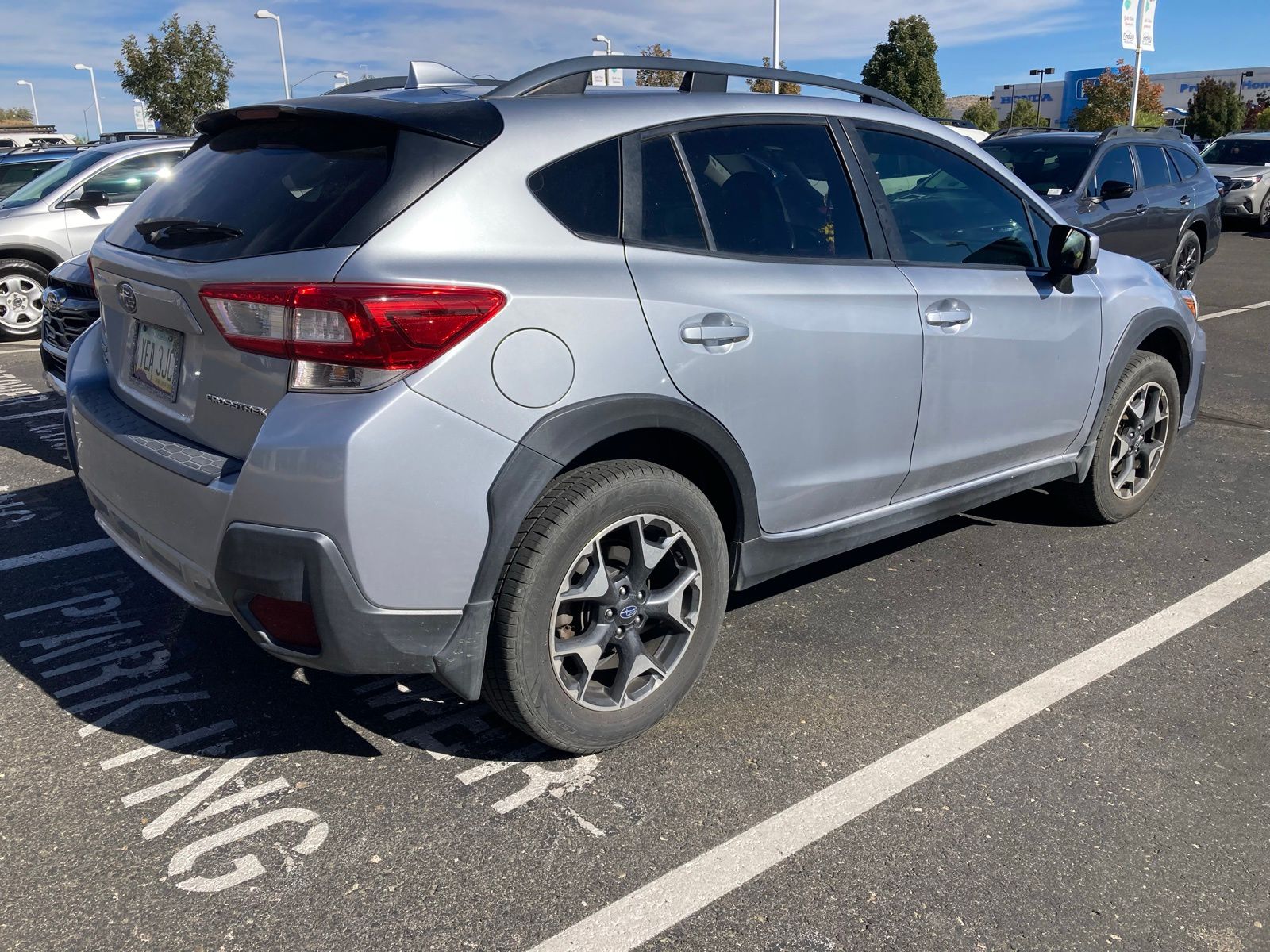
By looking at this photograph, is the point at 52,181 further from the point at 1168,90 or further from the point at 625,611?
the point at 1168,90

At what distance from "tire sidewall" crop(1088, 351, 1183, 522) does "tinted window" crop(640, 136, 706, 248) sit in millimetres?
2363

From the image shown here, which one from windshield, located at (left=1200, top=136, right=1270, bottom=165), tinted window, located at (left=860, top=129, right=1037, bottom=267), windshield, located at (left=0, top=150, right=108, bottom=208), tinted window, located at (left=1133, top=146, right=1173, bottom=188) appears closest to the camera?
tinted window, located at (left=860, top=129, right=1037, bottom=267)

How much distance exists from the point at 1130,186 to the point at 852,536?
8.03m

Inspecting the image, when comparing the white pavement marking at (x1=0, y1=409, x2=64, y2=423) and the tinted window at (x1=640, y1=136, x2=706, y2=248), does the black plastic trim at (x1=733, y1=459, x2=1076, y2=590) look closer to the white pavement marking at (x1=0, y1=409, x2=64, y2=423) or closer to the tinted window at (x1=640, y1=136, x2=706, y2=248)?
the tinted window at (x1=640, y1=136, x2=706, y2=248)

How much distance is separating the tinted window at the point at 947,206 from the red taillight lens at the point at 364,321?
1748mm

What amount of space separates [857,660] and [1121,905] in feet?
4.11

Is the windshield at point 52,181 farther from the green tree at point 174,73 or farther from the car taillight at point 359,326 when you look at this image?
the green tree at point 174,73

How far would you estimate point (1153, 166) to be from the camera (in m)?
10.7

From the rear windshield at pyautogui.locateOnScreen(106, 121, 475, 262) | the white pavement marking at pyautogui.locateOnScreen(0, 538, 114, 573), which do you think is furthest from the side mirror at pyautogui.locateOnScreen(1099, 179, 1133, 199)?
the white pavement marking at pyautogui.locateOnScreen(0, 538, 114, 573)

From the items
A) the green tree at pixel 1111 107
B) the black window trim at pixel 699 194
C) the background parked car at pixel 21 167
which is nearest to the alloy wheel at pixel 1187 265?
the black window trim at pixel 699 194

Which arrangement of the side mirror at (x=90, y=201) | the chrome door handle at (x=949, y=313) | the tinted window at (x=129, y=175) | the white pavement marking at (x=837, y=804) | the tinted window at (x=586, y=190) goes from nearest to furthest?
the white pavement marking at (x=837, y=804), the tinted window at (x=586, y=190), the chrome door handle at (x=949, y=313), the side mirror at (x=90, y=201), the tinted window at (x=129, y=175)

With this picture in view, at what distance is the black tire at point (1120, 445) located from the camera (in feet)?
14.9

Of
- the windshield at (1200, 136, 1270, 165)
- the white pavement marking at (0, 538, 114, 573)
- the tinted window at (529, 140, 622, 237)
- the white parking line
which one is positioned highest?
the windshield at (1200, 136, 1270, 165)

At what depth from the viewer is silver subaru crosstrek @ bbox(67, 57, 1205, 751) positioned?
7.92 ft
